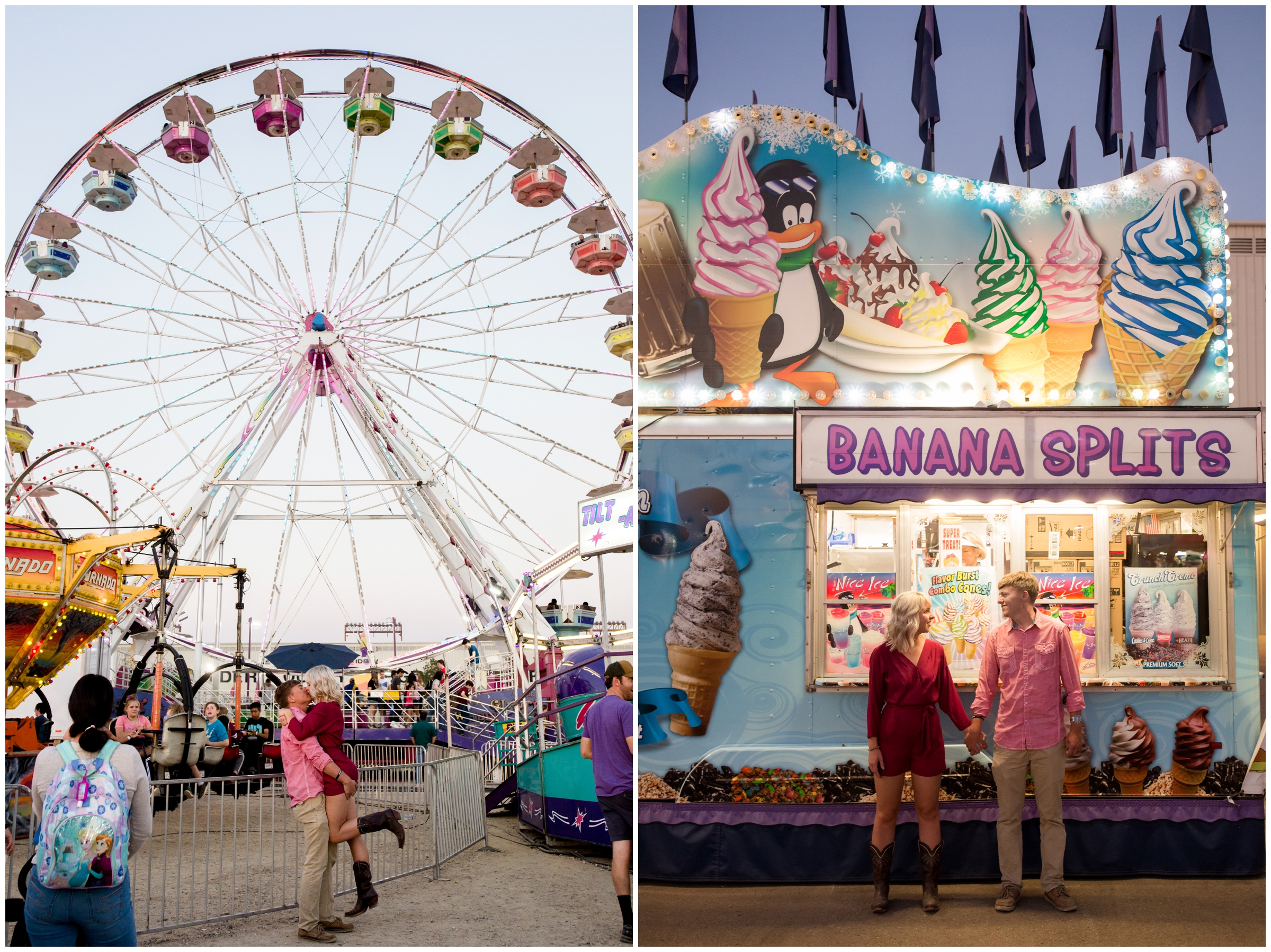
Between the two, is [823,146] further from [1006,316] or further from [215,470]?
[215,470]

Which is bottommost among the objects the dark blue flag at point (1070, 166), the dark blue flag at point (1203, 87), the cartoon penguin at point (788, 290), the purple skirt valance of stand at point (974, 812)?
the purple skirt valance of stand at point (974, 812)

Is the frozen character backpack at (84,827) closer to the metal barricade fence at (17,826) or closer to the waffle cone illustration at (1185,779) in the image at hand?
the metal barricade fence at (17,826)


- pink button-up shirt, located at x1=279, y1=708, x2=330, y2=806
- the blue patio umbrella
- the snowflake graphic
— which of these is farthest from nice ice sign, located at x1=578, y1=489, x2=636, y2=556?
the blue patio umbrella

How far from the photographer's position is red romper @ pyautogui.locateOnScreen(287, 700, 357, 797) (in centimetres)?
515

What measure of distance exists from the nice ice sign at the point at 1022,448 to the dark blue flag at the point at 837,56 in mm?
1597

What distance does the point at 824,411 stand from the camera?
5270 mm

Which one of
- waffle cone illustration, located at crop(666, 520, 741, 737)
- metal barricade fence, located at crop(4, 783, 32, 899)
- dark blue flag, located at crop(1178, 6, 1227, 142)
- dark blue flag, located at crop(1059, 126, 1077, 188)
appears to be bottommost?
metal barricade fence, located at crop(4, 783, 32, 899)

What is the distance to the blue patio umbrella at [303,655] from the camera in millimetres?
17859

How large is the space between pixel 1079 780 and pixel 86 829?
4199mm

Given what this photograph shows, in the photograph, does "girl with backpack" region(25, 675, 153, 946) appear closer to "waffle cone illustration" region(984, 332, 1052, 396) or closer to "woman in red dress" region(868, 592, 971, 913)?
"woman in red dress" region(868, 592, 971, 913)

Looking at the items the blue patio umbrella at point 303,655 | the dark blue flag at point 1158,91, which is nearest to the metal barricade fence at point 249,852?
the dark blue flag at point 1158,91

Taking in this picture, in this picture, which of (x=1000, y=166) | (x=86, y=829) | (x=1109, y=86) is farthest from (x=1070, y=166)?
(x=86, y=829)

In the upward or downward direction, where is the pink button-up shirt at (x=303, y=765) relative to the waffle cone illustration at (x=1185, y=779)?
upward

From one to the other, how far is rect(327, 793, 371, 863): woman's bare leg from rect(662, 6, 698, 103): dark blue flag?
12.0ft
